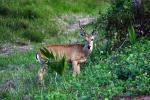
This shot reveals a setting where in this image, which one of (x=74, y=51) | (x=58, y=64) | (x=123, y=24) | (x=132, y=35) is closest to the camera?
(x=58, y=64)

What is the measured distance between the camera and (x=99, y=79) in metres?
10.9

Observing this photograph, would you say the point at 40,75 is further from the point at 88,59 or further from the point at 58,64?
the point at 58,64

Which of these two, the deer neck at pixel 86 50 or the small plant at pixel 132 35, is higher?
the small plant at pixel 132 35

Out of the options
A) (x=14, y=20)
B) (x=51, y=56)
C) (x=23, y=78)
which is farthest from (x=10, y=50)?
(x=51, y=56)

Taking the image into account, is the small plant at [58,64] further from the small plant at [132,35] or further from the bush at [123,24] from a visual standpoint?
the bush at [123,24]

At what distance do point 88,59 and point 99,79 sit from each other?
108 inches

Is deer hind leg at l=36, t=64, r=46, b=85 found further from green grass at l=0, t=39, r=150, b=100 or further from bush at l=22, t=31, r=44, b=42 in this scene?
bush at l=22, t=31, r=44, b=42

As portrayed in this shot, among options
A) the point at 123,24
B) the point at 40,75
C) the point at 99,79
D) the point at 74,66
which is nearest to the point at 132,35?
the point at 123,24

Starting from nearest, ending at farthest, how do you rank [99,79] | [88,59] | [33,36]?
1. [99,79]
2. [88,59]
3. [33,36]

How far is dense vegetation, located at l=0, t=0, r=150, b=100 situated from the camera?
34.2 feet

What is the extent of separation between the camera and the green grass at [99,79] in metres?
10.1

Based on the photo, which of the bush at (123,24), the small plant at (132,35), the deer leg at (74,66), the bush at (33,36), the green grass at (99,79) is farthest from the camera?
the bush at (33,36)

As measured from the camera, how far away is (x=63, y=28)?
826 inches

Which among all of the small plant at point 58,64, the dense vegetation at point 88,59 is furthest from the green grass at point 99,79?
the small plant at point 58,64
